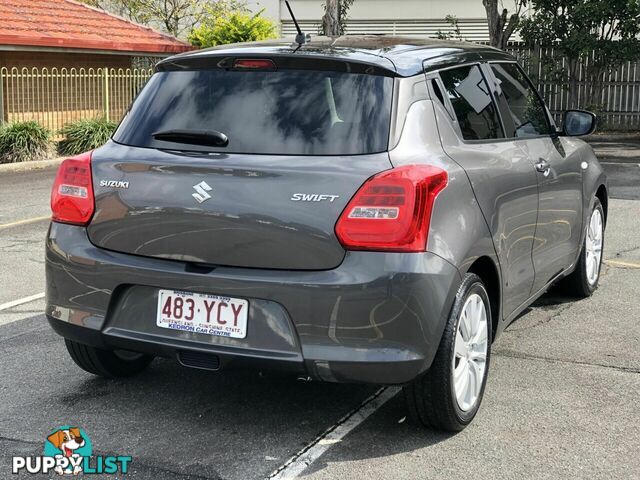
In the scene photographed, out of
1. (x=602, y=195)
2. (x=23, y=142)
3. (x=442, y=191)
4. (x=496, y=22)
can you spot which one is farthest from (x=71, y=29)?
(x=442, y=191)

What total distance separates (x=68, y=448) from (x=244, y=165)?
1.39 m

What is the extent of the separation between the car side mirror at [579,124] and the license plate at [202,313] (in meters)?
2.88

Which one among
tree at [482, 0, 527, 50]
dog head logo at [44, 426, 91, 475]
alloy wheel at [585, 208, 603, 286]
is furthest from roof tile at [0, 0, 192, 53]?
dog head logo at [44, 426, 91, 475]

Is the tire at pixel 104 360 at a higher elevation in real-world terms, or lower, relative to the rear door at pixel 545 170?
lower

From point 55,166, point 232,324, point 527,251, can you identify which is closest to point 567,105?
point 55,166

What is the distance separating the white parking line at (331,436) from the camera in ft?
12.0

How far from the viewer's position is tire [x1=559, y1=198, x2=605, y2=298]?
6301mm

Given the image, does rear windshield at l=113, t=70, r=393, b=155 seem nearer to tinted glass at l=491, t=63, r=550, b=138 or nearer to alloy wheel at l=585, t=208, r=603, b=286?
tinted glass at l=491, t=63, r=550, b=138

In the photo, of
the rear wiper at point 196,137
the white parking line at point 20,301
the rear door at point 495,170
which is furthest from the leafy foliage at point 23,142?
the rear wiper at point 196,137

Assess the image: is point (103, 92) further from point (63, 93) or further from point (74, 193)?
point (74, 193)

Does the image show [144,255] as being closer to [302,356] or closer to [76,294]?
[76,294]

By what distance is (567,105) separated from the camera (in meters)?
24.6

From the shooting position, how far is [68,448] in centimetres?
390

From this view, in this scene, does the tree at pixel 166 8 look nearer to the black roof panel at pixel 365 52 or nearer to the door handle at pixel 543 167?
the door handle at pixel 543 167
